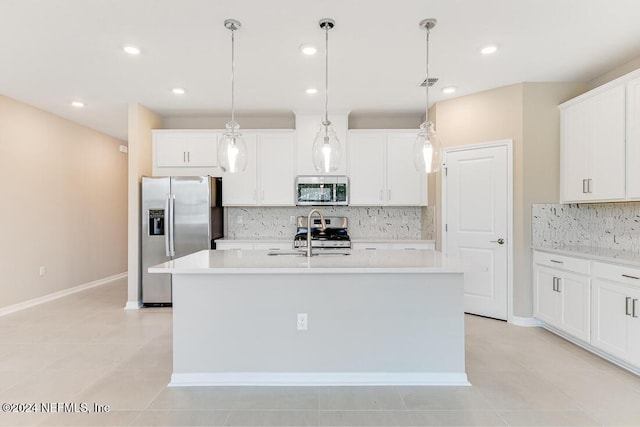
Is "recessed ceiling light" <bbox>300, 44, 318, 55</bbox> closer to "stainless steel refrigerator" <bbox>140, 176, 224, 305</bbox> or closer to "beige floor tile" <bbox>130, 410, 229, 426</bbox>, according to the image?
"stainless steel refrigerator" <bbox>140, 176, 224, 305</bbox>

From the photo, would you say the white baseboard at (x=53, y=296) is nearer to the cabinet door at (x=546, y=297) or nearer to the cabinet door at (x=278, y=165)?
the cabinet door at (x=278, y=165)

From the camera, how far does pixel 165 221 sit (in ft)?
14.6

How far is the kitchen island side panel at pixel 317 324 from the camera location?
2514mm

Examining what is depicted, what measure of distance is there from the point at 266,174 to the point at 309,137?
789mm

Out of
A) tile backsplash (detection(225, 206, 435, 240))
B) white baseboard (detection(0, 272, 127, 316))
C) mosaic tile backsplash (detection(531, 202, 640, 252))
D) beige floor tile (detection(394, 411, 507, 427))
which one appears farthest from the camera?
tile backsplash (detection(225, 206, 435, 240))

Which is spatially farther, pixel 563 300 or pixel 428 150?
pixel 563 300

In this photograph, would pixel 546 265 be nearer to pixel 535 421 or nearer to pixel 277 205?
pixel 535 421

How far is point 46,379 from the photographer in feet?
8.49

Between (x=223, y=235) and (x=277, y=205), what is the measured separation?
0.96 metres

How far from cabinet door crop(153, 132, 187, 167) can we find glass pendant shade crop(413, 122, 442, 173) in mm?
3433

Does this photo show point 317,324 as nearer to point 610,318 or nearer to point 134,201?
point 610,318

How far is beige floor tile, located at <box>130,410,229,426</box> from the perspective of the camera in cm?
204

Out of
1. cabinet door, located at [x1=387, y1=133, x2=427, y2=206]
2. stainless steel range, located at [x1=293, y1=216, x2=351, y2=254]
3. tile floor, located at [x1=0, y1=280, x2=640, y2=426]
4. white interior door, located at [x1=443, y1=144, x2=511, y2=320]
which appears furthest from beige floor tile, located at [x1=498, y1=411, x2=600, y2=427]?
cabinet door, located at [x1=387, y1=133, x2=427, y2=206]

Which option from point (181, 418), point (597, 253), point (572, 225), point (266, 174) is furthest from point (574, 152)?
point (181, 418)
